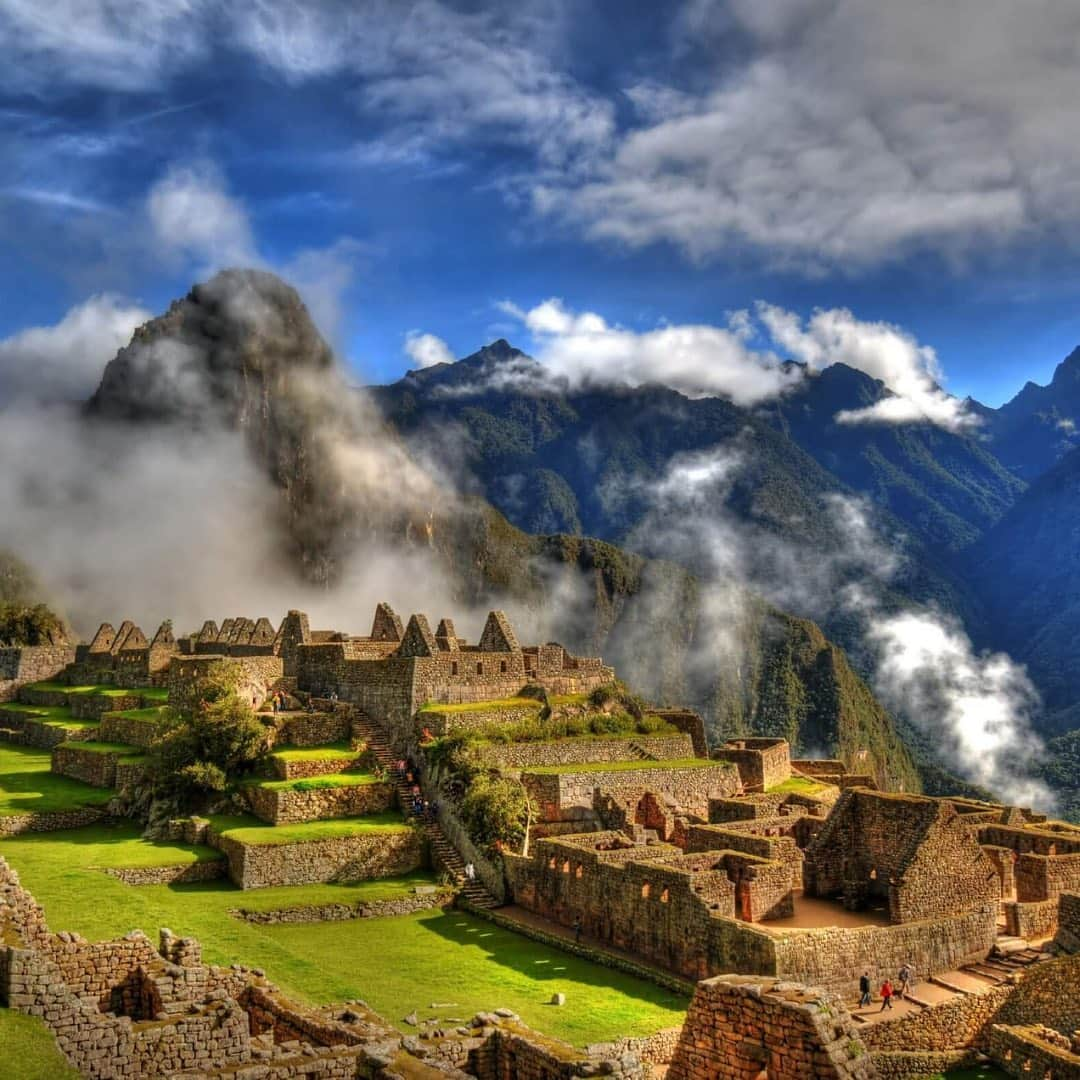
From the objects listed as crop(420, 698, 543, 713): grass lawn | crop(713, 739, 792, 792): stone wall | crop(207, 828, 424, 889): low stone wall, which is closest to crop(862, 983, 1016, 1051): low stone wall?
crop(207, 828, 424, 889): low stone wall

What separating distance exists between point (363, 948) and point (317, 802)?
6772 mm

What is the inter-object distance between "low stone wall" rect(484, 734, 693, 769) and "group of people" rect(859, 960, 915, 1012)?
11174 millimetres

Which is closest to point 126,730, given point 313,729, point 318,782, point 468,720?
point 313,729

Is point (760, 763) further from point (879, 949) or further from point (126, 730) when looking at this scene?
point (126, 730)

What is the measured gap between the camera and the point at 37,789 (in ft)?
90.6

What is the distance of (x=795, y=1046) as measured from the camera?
9.17 metres

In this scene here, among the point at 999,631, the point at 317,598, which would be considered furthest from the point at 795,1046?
the point at 999,631

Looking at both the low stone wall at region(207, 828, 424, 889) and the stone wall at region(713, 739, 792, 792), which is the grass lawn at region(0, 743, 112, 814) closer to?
the low stone wall at region(207, 828, 424, 889)

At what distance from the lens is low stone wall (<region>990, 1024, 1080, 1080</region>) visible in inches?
516

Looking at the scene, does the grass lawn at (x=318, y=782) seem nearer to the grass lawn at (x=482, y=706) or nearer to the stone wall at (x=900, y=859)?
the grass lawn at (x=482, y=706)

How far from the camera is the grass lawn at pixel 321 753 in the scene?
2647cm

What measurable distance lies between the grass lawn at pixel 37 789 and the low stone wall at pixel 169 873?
5272 mm

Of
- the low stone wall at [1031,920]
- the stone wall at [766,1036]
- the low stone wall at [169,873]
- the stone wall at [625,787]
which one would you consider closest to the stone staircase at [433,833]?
the stone wall at [625,787]

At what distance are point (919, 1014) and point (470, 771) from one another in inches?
468
